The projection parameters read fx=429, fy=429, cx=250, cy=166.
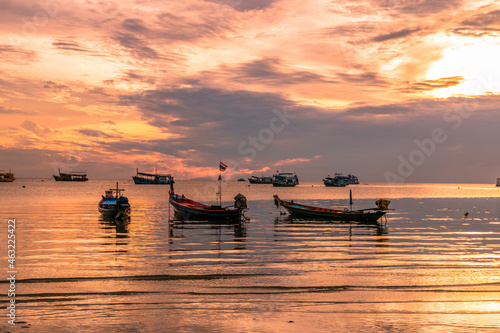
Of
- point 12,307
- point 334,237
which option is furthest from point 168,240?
point 12,307

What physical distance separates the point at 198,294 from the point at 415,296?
27.6ft

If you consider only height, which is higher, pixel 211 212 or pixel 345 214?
pixel 211 212

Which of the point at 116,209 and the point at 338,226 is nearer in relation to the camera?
the point at 338,226

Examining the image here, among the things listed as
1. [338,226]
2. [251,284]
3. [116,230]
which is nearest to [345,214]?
[338,226]

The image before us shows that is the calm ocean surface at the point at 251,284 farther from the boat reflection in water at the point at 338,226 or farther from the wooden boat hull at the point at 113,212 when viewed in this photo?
the wooden boat hull at the point at 113,212

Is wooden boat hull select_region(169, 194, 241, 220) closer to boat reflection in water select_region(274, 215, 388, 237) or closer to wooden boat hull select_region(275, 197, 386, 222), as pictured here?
A: boat reflection in water select_region(274, 215, 388, 237)

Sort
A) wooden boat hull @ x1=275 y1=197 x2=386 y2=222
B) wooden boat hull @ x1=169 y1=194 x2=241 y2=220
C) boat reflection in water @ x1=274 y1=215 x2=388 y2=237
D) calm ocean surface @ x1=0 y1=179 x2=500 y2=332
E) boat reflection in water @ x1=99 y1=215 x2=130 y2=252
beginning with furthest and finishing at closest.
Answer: wooden boat hull @ x1=275 y1=197 x2=386 y2=222 < wooden boat hull @ x1=169 y1=194 x2=241 y2=220 < boat reflection in water @ x1=274 y1=215 x2=388 y2=237 < boat reflection in water @ x1=99 y1=215 x2=130 y2=252 < calm ocean surface @ x1=0 y1=179 x2=500 y2=332

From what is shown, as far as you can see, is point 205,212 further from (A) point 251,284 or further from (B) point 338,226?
(A) point 251,284

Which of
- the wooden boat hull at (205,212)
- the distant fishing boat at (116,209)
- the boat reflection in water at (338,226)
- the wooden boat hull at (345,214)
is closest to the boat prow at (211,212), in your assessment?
the wooden boat hull at (205,212)

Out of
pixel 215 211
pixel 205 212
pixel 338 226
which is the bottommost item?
pixel 338 226

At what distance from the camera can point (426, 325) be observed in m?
13.0

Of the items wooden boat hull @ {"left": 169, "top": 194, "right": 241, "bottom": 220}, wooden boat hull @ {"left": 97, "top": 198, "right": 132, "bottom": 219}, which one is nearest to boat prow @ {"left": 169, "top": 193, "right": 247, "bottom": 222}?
wooden boat hull @ {"left": 169, "top": 194, "right": 241, "bottom": 220}

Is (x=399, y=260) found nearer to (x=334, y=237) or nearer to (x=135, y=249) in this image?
(x=334, y=237)

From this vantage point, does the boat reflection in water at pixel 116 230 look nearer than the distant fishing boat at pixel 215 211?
Yes
